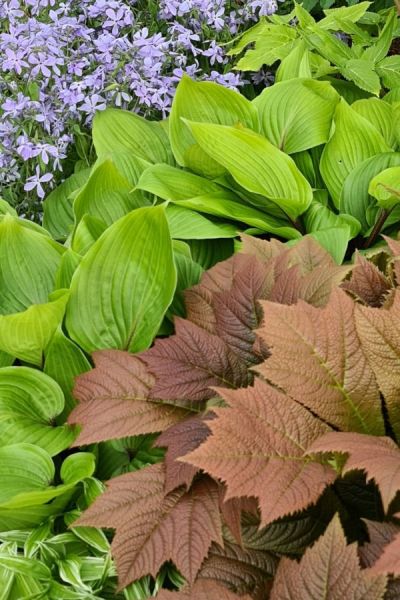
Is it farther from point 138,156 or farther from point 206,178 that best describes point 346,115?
point 138,156

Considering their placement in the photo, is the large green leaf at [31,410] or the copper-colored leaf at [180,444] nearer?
the copper-colored leaf at [180,444]

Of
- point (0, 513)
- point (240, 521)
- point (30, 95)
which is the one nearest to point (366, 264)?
point (240, 521)

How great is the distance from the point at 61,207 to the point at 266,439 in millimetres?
1298

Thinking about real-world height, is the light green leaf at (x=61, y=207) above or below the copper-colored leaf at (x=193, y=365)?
below

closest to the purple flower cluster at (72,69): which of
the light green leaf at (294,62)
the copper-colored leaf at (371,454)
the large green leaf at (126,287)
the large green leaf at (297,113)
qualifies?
the light green leaf at (294,62)

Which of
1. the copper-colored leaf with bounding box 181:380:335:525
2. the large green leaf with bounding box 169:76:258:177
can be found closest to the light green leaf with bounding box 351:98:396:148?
the large green leaf with bounding box 169:76:258:177

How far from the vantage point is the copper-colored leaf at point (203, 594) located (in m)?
0.93

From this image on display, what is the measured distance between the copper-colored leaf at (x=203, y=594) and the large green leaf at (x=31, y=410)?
0.47 meters

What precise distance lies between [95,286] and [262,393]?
1.85 feet

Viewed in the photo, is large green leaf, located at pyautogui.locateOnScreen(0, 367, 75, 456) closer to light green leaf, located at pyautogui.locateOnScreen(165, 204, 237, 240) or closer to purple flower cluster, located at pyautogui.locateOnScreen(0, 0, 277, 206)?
light green leaf, located at pyautogui.locateOnScreen(165, 204, 237, 240)

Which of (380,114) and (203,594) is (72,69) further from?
(203,594)

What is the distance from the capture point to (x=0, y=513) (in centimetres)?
126

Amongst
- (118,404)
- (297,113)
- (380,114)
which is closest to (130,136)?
(297,113)

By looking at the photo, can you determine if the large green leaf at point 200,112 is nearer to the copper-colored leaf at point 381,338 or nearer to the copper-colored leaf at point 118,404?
the copper-colored leaf at point 118,404
